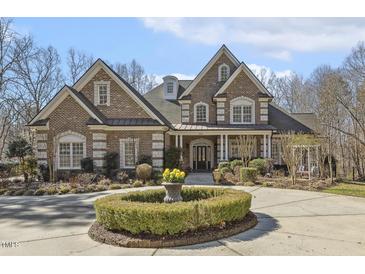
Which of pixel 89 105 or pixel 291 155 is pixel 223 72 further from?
pixel 291 155

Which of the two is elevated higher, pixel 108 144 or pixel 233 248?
pixel 108 144

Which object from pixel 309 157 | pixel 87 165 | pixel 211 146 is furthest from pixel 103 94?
pixel 309 157

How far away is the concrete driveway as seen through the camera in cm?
673

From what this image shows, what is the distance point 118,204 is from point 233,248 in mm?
2695

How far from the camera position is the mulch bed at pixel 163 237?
702 cm

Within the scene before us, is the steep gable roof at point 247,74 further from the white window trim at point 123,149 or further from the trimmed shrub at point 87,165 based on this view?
the trimmed shrub at point 87,165

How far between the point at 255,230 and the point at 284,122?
20.1 meters

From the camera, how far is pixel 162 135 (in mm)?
21797

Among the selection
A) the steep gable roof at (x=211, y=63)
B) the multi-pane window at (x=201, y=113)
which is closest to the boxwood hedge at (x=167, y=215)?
the multi-pane window at (x=201, y=113)

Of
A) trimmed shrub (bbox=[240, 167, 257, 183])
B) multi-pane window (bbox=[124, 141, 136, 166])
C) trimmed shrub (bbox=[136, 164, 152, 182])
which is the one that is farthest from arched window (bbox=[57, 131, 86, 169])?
trimmed shrub (bbox=[240, 167, 257, 183])

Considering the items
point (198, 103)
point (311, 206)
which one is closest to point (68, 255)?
point (311, 206)

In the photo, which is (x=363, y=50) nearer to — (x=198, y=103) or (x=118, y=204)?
A: (x=198, y=103)

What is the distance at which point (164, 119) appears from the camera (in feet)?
80.0

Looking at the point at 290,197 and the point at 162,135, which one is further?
the point at 162,135
